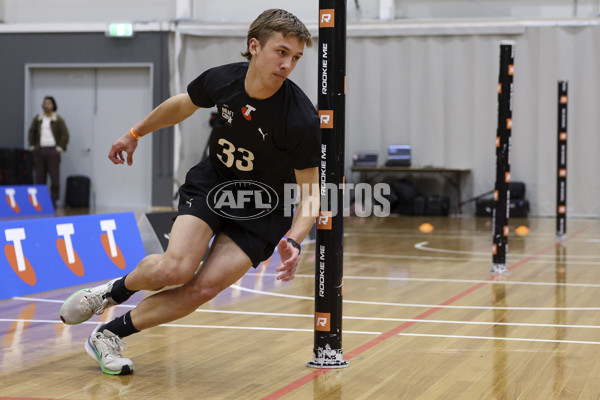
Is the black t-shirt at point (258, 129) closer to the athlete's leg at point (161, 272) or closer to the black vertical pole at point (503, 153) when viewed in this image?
the athlete's leg at point (161, 272)

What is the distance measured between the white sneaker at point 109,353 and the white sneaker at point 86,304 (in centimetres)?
13

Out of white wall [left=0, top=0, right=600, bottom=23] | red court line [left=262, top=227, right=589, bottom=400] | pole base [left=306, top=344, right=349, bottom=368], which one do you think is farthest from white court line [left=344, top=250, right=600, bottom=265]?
white wall [left=0, top=0, right=600, bottom=23]

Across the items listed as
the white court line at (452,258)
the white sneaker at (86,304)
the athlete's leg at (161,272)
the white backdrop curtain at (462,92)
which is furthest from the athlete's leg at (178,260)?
the white backdrop curtain at (462,92)

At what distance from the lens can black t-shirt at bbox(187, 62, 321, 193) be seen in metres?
3.96

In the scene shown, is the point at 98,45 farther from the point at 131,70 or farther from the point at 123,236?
the point at 123,236

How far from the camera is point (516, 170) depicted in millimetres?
17578

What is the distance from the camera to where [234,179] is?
422 centimetres

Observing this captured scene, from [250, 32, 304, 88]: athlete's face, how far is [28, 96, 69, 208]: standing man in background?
46.6 feet

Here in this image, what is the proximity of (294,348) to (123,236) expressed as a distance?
349 centimetres

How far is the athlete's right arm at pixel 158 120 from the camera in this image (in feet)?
14.0

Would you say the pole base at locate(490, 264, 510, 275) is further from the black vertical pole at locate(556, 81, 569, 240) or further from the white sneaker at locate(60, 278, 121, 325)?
the white sneaker at locate(60, 278, 121, 325)

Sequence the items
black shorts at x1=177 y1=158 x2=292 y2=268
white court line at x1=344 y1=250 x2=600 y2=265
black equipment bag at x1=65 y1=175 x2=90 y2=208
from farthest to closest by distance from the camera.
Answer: black equipment bag at x1=65 y1=175 x2=90 y2=208 < white court line at x1=344 y1=250 x2=600 y2=265 < black shorts at x1=177 y1=158 x2=292 y2=268

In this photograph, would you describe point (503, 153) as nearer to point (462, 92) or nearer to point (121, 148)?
point (121, 148)

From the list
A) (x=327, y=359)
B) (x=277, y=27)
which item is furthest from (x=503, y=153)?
(x=277, y=27)
